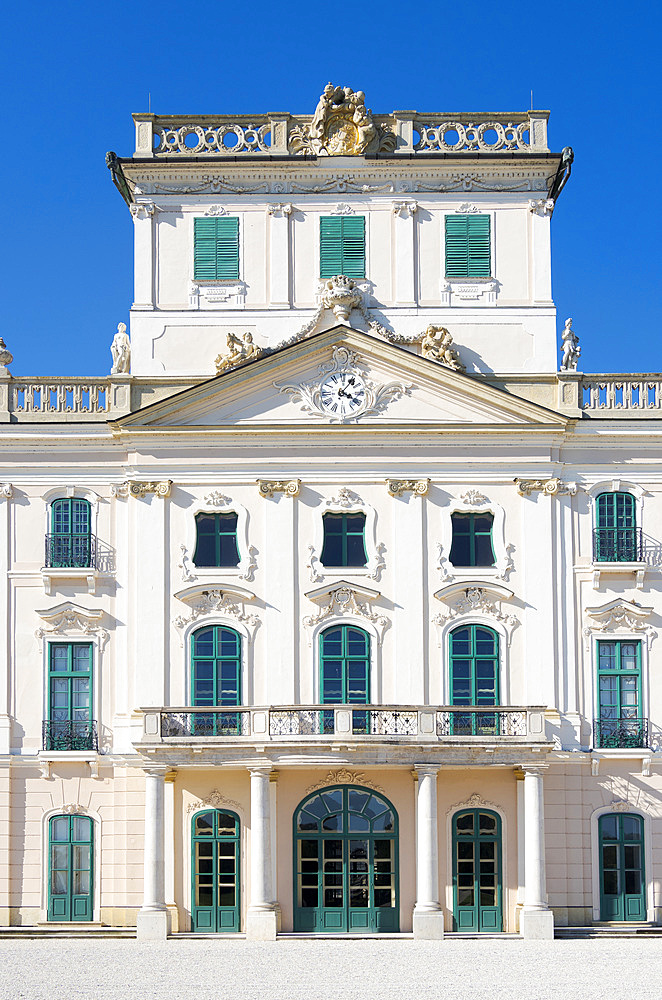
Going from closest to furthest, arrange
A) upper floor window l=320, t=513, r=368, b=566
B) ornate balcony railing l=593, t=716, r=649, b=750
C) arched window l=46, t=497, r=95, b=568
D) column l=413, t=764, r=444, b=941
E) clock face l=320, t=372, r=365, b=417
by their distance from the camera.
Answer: column l=413, t=764, r=444, b=941, ornate balcony railing l=593, t=716, r=649, b=750, upper floor window l=320, t=513, r=368, b=566, arched window l=46, t=497, r=95, b=568, clock face l=320, t=372, r=365, b=417

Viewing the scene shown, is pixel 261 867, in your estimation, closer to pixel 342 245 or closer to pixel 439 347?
pixel 439 347

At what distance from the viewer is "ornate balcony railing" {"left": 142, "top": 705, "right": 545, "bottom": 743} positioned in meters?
35.2

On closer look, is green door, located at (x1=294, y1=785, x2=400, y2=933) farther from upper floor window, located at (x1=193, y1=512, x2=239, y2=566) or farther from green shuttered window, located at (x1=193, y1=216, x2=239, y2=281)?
green shuttered window, located at (x1=193, y1=216, x2=239, y2=281)

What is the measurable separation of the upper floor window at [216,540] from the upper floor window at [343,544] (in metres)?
2.17

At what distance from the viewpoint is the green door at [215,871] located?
36.3 m

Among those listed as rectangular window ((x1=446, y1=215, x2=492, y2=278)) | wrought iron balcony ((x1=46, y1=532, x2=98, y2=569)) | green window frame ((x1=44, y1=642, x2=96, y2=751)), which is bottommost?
green window frame ((x1=44, y1=642, x2=96, y2=751))

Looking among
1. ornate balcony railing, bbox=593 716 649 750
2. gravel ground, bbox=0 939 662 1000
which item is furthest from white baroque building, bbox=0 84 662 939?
gravel ground, bbox=0 939 662 1000

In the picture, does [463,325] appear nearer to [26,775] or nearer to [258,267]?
[258,267]

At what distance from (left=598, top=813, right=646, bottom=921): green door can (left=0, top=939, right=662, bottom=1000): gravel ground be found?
6.31ft

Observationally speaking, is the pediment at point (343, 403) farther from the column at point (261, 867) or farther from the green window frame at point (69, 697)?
the column at point (261, 867)

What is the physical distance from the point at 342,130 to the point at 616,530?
40.0 ft

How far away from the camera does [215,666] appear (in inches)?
1475

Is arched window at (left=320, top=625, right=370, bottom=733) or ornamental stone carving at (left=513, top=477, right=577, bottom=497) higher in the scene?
ornamental stone carving at (left=513, top=477, right=577, bottom=497)

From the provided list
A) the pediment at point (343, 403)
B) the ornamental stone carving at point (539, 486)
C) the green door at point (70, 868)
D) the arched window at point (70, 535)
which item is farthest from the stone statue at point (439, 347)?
the green door at point (70, 868)
